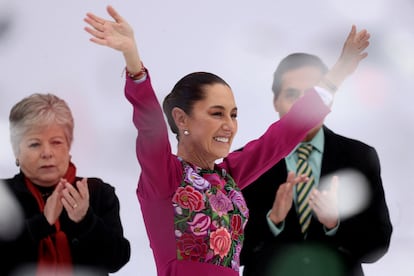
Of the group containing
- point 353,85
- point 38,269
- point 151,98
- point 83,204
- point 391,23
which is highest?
point 391,23

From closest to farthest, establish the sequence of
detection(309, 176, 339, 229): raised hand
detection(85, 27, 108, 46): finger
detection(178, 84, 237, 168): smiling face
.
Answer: detection(85, 27, 108, 46): finger, detection(178, 84, 237, 168): smiling face, detection(309, 176, 339, 229): raised hand

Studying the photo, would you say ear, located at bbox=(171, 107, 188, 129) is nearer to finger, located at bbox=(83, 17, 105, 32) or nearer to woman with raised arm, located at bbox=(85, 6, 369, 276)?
woman with raised arm, located at bbox=(85, 6, 369, 276)

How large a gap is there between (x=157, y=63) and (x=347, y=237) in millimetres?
883

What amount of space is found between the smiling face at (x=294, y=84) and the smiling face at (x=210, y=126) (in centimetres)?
44

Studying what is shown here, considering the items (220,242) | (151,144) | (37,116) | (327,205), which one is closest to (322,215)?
(327,205)

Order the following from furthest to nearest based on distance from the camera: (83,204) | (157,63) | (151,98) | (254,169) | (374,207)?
(157,63) → (374,207) → (254,169) → (83,204) → (151,98)

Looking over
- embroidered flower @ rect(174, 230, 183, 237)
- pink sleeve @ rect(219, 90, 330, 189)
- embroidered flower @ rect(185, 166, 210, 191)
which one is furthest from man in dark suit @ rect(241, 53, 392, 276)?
embroidered flower @ rect(174, 230, 183, 237)

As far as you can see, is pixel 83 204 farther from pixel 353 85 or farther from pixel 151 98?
pixel 353 85

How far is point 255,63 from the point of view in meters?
3.07

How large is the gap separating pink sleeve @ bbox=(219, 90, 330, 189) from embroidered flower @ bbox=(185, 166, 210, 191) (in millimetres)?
185

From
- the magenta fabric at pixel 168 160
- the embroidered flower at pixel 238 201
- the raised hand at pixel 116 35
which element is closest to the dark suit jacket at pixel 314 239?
the magenta fabric at pixel 168 160

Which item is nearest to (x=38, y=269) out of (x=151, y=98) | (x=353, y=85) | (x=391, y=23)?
(x=151, y=98)

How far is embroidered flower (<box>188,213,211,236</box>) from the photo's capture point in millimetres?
2299

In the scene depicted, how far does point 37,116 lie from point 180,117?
1.29 feet
